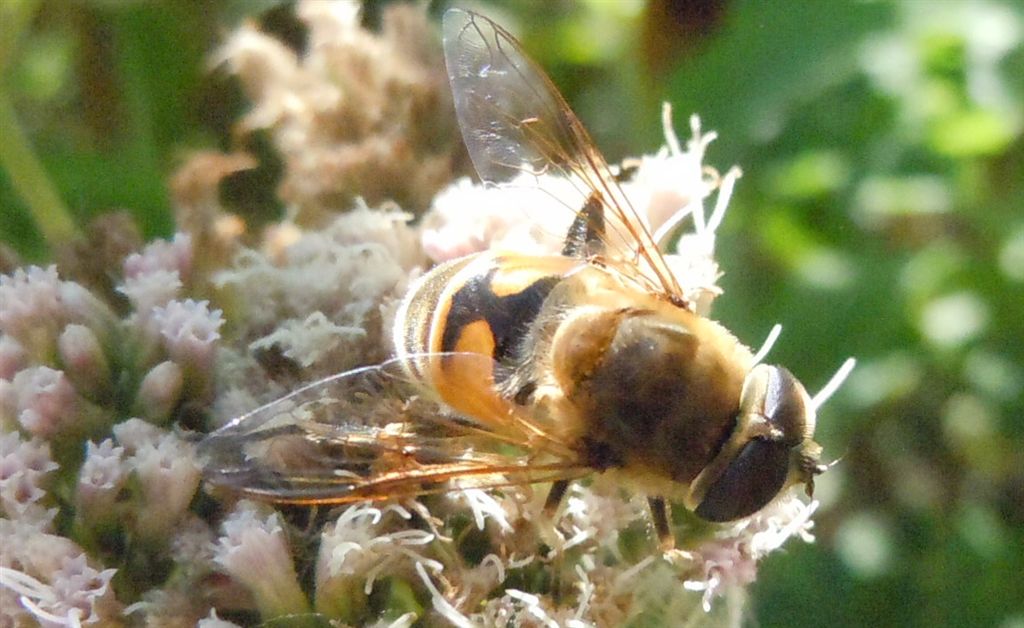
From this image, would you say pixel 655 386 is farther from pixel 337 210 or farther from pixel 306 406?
pixel 337 210

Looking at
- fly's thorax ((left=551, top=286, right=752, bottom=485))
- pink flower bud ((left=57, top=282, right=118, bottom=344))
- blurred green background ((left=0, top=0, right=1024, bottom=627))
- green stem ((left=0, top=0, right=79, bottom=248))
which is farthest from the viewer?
blurred green background ((left=0, top=0, right=1024, bottom=627))

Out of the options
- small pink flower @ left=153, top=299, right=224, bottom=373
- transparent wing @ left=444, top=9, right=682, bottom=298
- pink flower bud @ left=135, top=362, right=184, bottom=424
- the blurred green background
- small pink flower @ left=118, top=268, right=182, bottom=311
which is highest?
transparent wing @ left=444, top=9, right=682, bottom=298

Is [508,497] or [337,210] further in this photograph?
[337,210]

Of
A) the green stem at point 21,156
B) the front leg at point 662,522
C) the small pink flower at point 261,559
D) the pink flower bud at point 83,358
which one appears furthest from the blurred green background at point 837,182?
the small pink flower at point 261,559

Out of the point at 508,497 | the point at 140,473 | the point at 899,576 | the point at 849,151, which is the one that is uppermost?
the point at 140,473

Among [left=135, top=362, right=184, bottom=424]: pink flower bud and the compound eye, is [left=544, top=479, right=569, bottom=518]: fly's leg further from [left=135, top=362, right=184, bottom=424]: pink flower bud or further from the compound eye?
[left=135, top=362, right=184, bottom=424]: pink flower bud

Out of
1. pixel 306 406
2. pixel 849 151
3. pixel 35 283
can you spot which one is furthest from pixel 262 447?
pixel 849 151

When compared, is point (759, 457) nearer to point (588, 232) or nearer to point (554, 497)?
point (554, 497)

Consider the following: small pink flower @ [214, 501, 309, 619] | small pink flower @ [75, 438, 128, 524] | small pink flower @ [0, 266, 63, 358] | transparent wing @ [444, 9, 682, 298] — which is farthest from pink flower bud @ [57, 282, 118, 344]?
transparent wing @ [444, 9, 682, 298]
